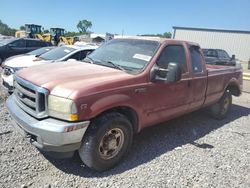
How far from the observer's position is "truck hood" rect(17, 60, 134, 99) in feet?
10.2

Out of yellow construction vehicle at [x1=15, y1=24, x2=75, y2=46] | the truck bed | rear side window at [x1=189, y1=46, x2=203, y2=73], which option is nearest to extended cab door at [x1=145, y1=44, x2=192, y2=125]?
rear side window at [x1=189, y1=46, x2=203, y2=73]

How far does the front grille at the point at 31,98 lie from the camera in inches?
123

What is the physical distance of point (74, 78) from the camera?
134 inches

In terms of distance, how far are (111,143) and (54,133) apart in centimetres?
92

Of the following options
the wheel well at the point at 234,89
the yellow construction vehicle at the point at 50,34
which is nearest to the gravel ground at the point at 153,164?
the wheel well at the point at 234,89

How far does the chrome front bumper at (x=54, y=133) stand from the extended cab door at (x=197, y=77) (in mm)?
2626

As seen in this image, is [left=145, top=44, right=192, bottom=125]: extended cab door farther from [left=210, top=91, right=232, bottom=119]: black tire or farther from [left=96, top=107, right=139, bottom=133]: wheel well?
[left=210, top=91, right=232, bottom=119]: black tire

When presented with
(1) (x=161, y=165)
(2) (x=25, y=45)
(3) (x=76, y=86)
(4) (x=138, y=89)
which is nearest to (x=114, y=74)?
(4) (x=138, y=89)

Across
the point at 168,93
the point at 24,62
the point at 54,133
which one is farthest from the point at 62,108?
the point at 24,62

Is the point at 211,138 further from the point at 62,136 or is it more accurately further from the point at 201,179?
the point at 62,136

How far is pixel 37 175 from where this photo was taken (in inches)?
132

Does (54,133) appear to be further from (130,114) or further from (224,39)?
(224,39)

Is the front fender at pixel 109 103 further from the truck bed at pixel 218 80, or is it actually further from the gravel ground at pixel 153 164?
the truck bed at pixel 218 80

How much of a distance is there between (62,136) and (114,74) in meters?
1.22
